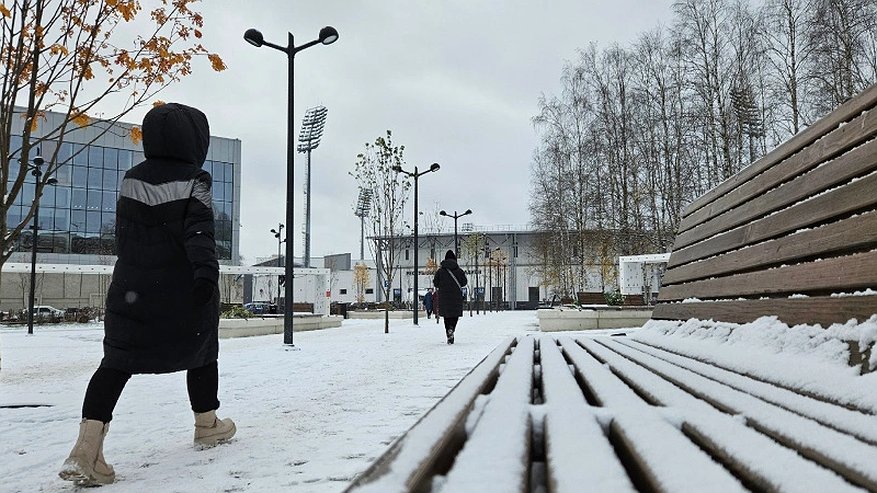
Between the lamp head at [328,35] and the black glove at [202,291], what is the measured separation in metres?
9.48

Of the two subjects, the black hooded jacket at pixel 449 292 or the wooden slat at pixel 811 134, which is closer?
the wooden slat at pixel 811 134

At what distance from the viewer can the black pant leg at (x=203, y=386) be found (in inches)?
124

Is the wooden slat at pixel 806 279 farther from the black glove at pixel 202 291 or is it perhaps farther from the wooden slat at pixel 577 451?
the black glove at pixel 202 291

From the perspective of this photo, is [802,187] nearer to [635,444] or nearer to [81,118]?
[635,444]

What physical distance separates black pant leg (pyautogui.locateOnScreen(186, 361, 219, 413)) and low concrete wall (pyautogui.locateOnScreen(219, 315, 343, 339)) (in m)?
13.0

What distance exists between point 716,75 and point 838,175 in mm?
21576

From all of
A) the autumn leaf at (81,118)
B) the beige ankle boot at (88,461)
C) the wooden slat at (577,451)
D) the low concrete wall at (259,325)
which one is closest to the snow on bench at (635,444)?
the wooden slat at (577,451)

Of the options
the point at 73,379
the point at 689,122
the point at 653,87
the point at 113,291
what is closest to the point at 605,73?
the point at 653,87

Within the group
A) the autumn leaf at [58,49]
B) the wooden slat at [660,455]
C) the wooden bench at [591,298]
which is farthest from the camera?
the wooden bench at [591,298]

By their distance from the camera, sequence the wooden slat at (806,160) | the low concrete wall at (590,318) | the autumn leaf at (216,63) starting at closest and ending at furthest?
the wooden slat at (806,160)
the autumn leaf at (216,63)
the low concrete wall at (590,318)

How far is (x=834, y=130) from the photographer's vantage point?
287 cm

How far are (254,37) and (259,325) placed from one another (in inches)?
327

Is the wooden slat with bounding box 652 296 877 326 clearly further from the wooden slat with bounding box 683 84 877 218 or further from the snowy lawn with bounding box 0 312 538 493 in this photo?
the snowy lawn with bounding box 0 312 538 493

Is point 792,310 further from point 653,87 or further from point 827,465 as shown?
point 653,87
